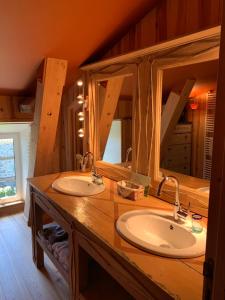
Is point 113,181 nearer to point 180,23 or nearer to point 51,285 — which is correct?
point 51,285

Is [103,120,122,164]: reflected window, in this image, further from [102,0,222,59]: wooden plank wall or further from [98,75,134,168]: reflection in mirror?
[102,0,222,59]: wooden plank wall

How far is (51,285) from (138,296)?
4.20ft

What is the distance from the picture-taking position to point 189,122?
1635 millimetres

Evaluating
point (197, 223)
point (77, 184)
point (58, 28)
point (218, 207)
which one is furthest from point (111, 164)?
point (218, 207)

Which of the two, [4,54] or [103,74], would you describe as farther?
[103,74]

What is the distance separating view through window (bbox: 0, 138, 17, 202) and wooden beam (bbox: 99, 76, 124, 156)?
1648mm

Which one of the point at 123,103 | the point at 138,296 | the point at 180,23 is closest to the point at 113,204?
the point at 138,296

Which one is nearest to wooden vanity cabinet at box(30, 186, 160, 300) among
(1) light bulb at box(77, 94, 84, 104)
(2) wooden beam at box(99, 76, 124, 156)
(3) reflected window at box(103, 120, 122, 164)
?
(3) reflected window at box(103, 120, 122, 164)

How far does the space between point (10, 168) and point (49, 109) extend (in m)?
1.53

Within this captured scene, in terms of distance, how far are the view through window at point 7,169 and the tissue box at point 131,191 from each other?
2230 mm

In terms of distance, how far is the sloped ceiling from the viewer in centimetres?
166

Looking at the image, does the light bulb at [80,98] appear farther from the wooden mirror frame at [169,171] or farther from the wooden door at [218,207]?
the wooden door at [218,207]

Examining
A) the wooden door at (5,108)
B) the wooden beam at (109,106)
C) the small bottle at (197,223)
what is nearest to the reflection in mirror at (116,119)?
→ the wooden beam at (109,106)

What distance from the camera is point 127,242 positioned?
1204 mm
